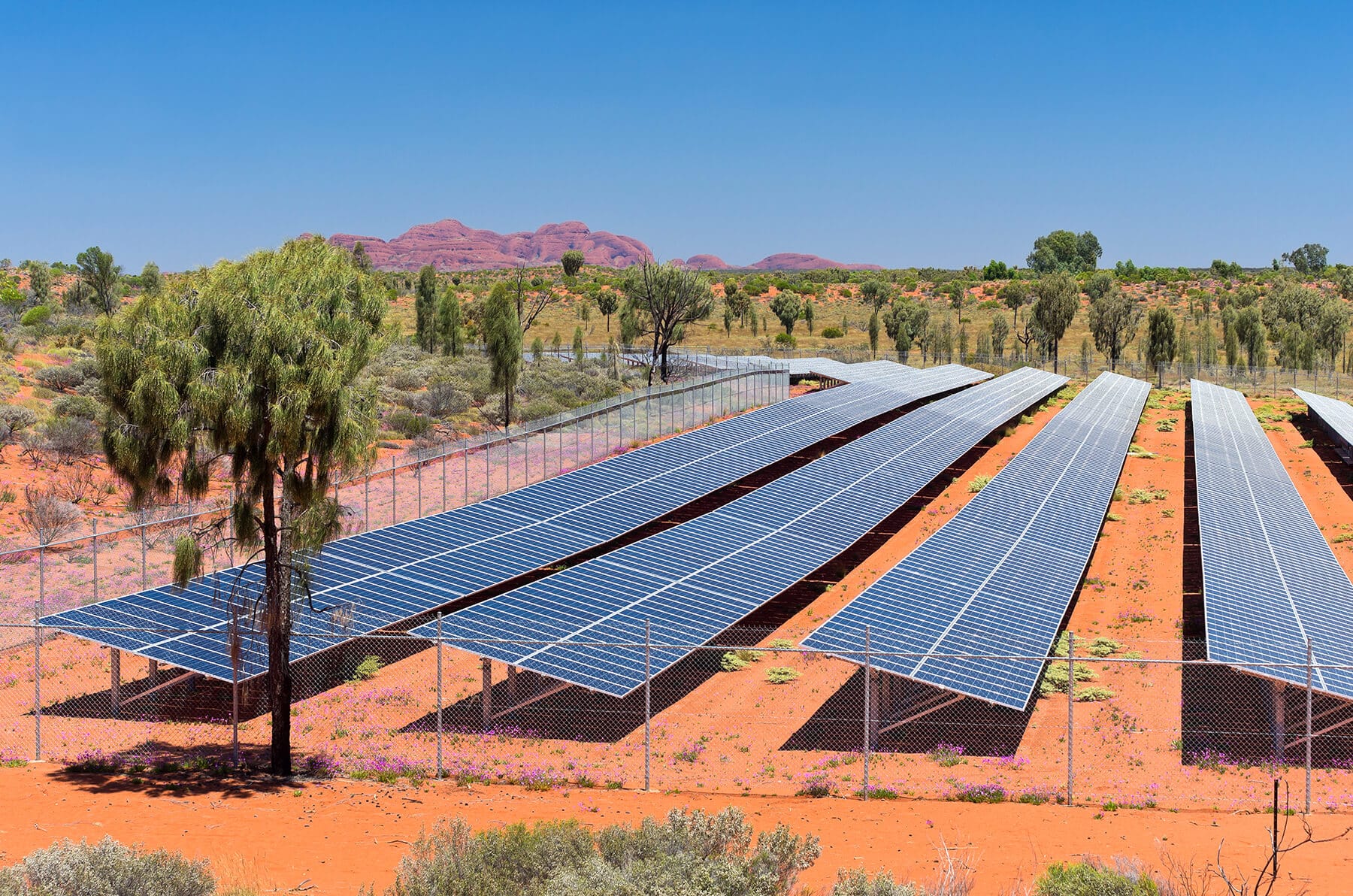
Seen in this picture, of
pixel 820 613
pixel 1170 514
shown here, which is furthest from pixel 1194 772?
pixel 1170 514

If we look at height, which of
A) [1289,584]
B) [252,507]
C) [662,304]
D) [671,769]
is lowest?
[671,769]

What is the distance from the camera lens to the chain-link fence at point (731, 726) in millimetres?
15234

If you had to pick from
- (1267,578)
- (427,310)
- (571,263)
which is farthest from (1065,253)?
(1267,578)

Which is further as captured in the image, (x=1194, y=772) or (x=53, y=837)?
(x=1194, y=772)

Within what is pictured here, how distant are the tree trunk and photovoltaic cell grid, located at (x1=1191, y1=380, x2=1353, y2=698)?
12027 mm

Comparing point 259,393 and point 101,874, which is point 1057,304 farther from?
point 101,874

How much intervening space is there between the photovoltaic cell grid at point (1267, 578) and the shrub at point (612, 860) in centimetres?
703

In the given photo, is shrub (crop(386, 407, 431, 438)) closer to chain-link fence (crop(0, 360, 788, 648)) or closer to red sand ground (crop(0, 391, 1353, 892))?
chain-link fence (crop(0, 360, 788, 648))

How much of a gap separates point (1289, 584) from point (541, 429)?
784 inches

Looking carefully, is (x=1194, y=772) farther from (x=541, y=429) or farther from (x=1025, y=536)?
(x=541, y=429)

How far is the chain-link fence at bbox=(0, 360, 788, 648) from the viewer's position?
897 inches

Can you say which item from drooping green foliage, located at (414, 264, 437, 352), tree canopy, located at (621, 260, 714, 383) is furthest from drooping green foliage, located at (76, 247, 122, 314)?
tree canopy, located at (621, 260, 714, 383)

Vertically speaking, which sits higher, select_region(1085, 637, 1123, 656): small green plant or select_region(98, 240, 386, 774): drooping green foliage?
select_region(98, 240, 386, 774): drooping green foliage

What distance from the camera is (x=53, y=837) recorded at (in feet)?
41.1
